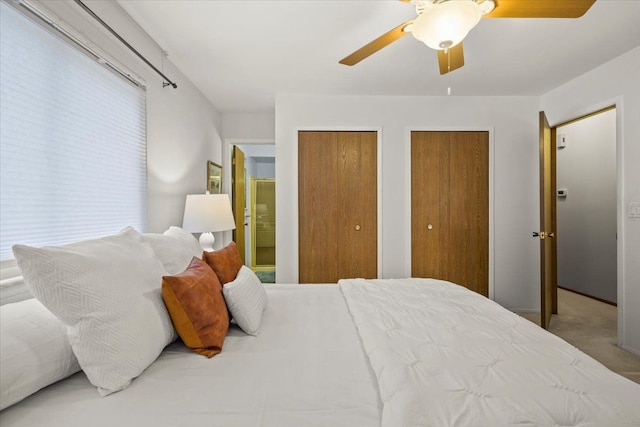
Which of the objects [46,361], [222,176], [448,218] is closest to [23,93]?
[46,361]

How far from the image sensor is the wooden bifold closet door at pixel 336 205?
3287 mm

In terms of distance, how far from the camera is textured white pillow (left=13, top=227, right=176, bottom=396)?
0.85 metres

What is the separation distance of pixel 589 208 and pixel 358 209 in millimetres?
3232

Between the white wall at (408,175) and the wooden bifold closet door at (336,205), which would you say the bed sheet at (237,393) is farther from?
the white wall at (408,175)

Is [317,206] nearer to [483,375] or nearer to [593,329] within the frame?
[483,375]

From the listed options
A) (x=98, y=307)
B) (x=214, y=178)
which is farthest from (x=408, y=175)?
(x=98, y=307)

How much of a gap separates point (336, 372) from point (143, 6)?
229cm

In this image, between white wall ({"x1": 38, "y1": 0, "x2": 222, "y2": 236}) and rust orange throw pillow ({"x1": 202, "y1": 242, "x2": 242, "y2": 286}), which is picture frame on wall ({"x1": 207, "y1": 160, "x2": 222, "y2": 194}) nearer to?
white wall ({"x1": 38, "y1": 0, "x2": 222, "y2": 236})

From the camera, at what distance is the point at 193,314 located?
1.09 metres

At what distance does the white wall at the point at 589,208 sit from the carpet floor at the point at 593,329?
295 millimetres

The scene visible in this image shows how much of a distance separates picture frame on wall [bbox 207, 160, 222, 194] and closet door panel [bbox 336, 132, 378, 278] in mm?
1488

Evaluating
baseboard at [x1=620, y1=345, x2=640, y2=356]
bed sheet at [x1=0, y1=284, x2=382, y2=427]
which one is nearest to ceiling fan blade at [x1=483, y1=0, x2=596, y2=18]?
bed sheet at [x1=0, y1=284, x2=382, y2=427]

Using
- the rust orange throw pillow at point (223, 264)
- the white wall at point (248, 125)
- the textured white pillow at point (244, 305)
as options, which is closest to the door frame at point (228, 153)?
the white wall at point (248, 125)

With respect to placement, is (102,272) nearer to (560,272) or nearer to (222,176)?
(222,176)
